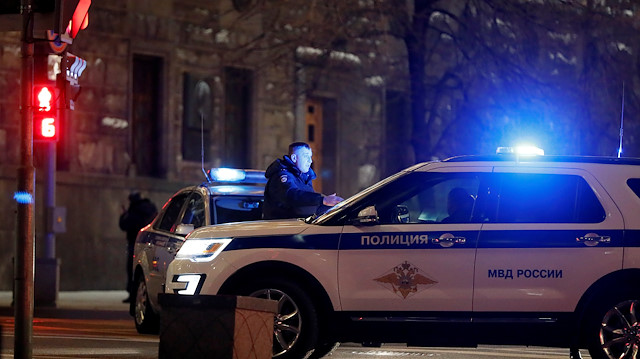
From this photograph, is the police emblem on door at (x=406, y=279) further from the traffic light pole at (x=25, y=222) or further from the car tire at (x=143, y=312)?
the car tire at (x=143, y=312)

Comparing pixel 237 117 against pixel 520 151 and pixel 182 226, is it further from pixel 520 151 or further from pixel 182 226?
A: pixel 520 151

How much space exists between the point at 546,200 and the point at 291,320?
7.04ft

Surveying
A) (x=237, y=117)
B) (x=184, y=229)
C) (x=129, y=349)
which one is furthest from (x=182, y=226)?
(x=237, y=117)

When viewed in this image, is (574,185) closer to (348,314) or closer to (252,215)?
(348,314)

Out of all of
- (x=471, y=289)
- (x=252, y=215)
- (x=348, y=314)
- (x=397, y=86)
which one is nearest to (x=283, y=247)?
(x=348, y=314)

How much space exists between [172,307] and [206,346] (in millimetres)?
315

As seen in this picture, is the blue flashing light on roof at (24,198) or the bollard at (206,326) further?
the blue flashing light on roof at (24,198)

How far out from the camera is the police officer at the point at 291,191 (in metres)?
13.2

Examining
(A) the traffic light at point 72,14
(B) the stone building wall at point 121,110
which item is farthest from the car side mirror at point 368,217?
(B) the stone building wall at point 121,110

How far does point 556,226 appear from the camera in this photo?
10875 mm

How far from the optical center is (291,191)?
13.2 meters

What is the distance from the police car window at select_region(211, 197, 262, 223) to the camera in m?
14.7

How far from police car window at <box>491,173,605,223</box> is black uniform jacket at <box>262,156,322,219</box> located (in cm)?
249

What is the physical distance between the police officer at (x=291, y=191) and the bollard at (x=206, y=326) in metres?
4.32
